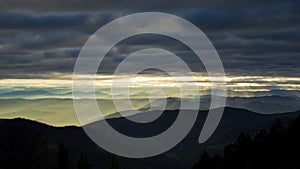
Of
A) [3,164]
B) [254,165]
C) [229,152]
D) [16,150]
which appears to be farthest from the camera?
[229,152]

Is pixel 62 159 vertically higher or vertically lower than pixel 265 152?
higher

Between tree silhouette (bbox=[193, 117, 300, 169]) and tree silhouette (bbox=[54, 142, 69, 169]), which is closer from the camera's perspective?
tree silhouette (bbox=[54, 142, 69, 169])

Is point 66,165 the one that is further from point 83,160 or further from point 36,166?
point 36,166

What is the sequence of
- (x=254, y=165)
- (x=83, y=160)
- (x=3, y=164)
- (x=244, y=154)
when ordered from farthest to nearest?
(x=244, y=154) → (x=254, y=165) → (x=3, y=164) → (x=83, y=160)

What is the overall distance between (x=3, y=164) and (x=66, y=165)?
23.4 meters

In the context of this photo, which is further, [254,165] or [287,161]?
[254,165]

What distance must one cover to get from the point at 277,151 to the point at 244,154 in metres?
8.56

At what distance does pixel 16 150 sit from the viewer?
85188 mm

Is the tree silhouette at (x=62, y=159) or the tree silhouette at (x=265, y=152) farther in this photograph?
the tree silhouette at (x=265, y=152)

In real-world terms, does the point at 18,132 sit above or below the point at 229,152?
above

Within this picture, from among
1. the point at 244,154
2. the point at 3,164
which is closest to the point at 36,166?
the point at 3,164

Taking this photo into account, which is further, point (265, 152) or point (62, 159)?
point (265, 152)

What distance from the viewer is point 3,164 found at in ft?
252

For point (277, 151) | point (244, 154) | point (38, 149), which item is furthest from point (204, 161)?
point (38, 149)
